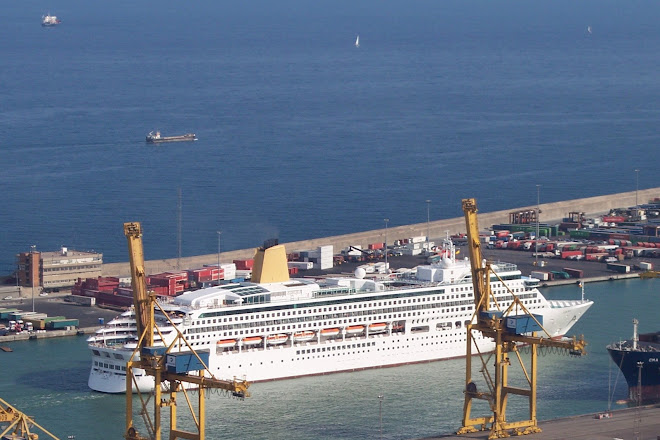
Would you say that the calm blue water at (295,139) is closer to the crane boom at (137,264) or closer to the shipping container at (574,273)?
the shipping container at (574,273)

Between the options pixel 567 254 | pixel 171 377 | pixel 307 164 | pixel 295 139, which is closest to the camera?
pixel 171 377

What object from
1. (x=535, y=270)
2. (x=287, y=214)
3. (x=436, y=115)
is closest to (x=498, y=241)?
(x=535, y=270)

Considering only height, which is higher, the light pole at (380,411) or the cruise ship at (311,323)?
the cruise ship at (311,323)

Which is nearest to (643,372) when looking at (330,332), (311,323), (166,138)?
(330,332)

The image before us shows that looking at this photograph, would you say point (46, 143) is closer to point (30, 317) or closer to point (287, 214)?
point (287, 214)

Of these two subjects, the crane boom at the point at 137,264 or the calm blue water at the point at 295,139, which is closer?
the crane boom at the point at 137,264

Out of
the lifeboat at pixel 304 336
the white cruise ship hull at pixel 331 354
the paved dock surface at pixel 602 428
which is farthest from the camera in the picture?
the lifeboat at pixel 304 336

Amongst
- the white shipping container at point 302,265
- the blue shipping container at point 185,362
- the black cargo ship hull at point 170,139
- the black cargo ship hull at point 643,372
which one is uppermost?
the black cargo ship hull at point 170,139

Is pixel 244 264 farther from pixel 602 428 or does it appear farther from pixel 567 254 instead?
pixel 602 428

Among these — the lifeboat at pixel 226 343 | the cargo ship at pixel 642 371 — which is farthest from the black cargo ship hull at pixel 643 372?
the lifeboat at pixel 226 343
